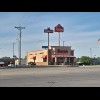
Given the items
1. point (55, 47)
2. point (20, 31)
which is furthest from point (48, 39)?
point (20, 31)

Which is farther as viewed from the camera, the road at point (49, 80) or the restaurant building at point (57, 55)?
the restaurant building at point (57, 55)

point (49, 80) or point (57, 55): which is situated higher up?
point (57, 55)

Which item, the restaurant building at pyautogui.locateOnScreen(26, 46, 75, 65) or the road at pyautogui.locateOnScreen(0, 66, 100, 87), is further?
the restaurant building at pyautogui.locateOnScreen(26, 46, 75, 65)

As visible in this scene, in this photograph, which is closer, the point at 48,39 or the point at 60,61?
the point at 60,61

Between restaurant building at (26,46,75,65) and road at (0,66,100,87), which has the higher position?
restaurant building at (26,46,75,65)

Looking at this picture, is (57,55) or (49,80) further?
(57,55)

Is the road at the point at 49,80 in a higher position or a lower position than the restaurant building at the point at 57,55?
lower
